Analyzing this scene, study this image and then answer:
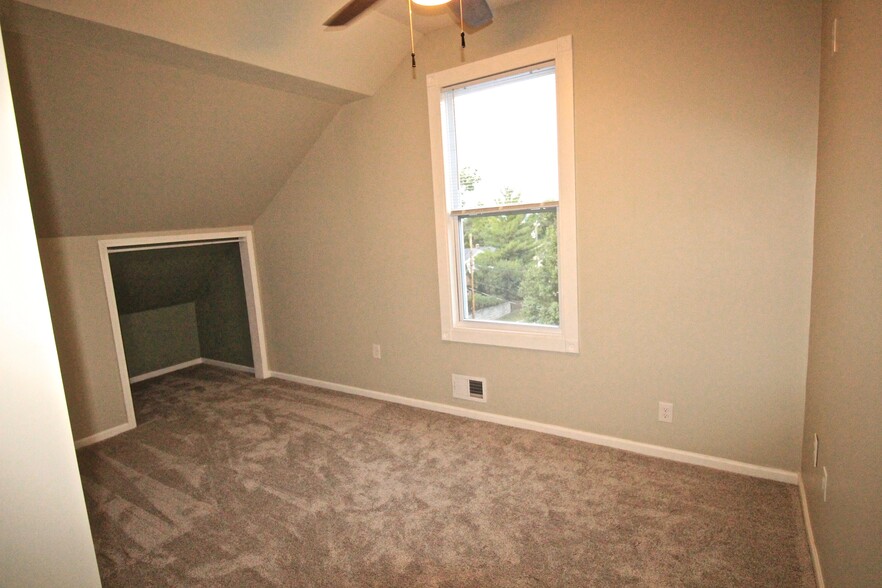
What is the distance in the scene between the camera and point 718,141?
2.38 meters

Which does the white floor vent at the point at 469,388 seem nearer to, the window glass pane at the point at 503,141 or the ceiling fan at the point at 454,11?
the window glass pane at the point at 503,141

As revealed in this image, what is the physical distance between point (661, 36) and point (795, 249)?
1.26 m

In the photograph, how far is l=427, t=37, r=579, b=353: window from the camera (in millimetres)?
2838

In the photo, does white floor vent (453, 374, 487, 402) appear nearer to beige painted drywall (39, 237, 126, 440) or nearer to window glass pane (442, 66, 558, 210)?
window glass pane (442, 66, 558, 210)

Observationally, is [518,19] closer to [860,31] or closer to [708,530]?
[860,31]

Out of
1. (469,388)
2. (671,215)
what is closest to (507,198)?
(671,215)

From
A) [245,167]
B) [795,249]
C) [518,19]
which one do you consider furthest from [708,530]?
[245,167]

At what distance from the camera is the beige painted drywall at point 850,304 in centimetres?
125

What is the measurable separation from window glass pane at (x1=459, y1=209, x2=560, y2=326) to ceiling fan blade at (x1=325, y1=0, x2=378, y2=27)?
155 cm

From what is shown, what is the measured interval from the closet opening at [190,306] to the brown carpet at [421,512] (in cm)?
161

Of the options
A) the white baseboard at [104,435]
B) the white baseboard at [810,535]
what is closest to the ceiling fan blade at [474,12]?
the white baseboard at [810,535]

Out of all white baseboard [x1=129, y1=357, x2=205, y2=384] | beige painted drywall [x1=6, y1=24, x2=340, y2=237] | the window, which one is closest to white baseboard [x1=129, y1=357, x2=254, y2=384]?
white baseboard [x1=129, y1=357, x2=205, y2=384]

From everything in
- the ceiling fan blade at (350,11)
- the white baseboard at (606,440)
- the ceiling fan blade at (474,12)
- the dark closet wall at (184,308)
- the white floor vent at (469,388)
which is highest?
the ceiling fan blade at (474,12)

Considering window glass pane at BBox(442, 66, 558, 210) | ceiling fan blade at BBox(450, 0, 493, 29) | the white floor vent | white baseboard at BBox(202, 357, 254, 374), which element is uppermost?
ceiling fan blade at BBox(450, 0, 493, 29)
